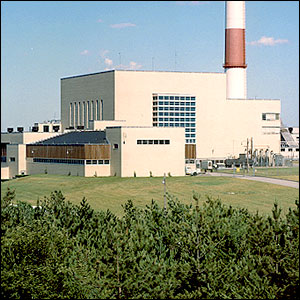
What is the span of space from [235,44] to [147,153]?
2947 centimetres

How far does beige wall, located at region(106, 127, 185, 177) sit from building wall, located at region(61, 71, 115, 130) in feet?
59.9

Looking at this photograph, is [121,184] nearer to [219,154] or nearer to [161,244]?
[219,154]

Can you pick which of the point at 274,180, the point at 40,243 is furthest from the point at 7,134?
the point at 40,243

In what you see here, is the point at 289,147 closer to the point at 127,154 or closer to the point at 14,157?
the point at 127,154

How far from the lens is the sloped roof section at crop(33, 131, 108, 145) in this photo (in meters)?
87.4

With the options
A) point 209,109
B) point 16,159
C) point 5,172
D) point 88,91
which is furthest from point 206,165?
point 5,172

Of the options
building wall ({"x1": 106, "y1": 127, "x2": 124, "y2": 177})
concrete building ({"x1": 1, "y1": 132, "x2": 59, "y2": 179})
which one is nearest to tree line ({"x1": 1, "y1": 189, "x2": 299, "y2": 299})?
building wall ({"x1": 106, "y1": 127, "x2": 124, "y2": 177})

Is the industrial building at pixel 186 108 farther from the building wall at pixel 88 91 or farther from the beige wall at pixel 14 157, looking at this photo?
the beige wall at pixel 14 157

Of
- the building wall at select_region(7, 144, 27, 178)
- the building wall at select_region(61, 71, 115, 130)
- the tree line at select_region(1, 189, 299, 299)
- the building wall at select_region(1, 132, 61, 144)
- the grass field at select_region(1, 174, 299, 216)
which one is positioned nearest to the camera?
the tree line at select_region(1, 189, 299, 299)

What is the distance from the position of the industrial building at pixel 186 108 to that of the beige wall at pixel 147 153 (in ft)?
20.5

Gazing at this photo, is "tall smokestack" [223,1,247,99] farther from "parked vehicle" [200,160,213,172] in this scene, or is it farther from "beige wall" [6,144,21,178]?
"beige wall" [6,144,21,178]

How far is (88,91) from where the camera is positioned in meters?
108

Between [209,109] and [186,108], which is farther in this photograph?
[209,109]

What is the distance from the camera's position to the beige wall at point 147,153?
83688 mm
